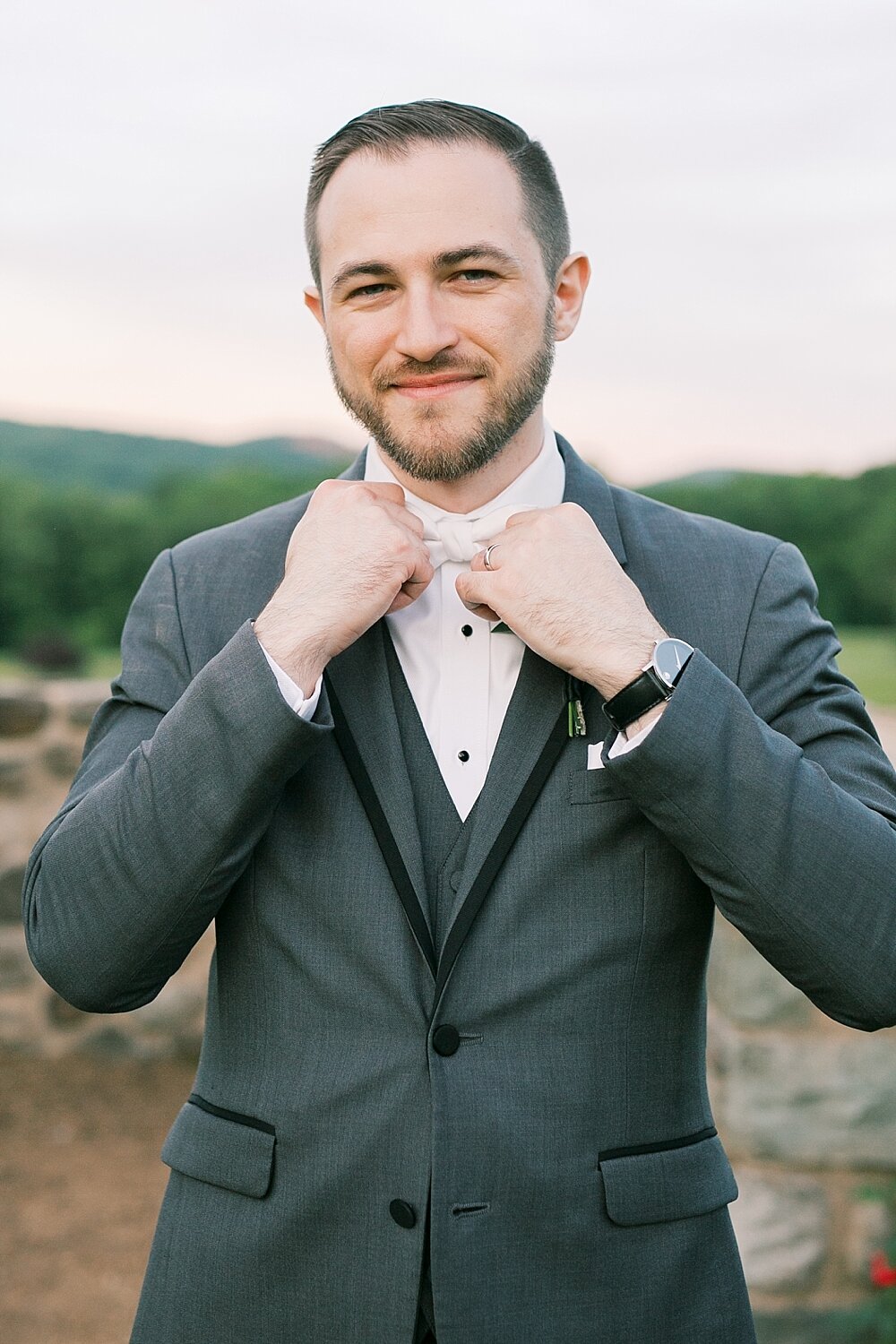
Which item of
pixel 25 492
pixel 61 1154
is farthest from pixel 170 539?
pixel 61 1154

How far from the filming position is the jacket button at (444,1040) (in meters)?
1.73

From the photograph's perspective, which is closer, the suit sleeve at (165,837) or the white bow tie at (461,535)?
the suit sleeve at (165,837)

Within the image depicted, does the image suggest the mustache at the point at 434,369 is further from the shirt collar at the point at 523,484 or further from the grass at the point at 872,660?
the grass at the point at 872,660

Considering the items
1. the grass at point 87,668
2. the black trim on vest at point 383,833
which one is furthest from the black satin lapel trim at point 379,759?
the grass at point 87,668

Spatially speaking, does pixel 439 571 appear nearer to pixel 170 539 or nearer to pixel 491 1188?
pixel 491 1188

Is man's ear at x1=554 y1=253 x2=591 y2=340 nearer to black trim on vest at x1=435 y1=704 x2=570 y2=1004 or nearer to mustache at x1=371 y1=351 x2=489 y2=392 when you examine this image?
mustache at x1=371 y1=351 x2=489 y2=392

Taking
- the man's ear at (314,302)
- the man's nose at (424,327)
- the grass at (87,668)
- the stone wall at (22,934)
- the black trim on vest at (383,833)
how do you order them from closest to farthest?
the black trim on vest at (383,833)
the man's nose at (424,327)
the man's ear at (314,302)
the stone wall at (22,934)
the grass at (87,668)

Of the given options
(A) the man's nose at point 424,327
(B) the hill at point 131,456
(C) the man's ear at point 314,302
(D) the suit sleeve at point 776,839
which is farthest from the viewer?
(B) the hill at point 131,456

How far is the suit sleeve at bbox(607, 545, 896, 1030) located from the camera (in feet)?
5.44

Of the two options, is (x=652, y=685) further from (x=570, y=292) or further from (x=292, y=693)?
(x=570, y=292)

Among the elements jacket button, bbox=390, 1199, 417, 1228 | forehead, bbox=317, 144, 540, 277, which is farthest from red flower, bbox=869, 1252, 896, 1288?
forehead, bbox=317, 144, 540, 277

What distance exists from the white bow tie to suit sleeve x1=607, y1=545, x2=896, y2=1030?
448 millimetres

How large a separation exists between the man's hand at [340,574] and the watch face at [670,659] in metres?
0.37

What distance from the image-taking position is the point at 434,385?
1.93 meters
